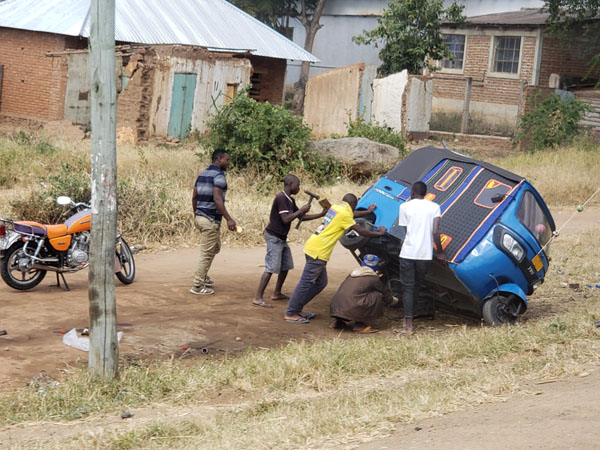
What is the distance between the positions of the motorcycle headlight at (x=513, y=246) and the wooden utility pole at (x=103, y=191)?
4.00 meters

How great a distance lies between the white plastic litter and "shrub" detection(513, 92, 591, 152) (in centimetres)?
1638

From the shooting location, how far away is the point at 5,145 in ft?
54.4

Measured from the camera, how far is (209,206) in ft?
30.2

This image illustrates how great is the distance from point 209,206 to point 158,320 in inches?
63.7

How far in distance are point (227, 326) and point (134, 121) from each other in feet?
41.0

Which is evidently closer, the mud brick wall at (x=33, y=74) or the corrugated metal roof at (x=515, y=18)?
the mud brick wall at (x=33, y=74)

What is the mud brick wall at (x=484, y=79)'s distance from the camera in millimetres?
28391

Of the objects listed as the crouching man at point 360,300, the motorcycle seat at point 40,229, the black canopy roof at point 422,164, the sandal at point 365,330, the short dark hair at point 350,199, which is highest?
the black canopy roof at point 422,164

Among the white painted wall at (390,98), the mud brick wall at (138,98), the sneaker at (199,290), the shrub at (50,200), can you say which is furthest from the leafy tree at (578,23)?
the sneaker at (199,290)

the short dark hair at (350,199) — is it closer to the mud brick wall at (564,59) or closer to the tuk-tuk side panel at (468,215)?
the tuk-tuk side panel at (468,215)

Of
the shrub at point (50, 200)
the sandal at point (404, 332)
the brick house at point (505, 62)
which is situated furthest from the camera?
the brick house at point (505, 62)

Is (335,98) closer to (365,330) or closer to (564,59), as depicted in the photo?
(564,59)

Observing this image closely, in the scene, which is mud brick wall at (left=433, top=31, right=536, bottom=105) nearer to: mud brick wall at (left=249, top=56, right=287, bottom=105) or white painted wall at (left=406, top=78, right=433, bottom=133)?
white painted wall at (left=406, top=78, right=433, bottom=133)

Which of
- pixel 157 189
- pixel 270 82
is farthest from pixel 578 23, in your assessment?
pixel 157 189
